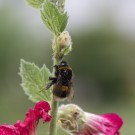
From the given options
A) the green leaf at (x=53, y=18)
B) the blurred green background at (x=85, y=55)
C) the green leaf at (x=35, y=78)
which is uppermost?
the blurred green background at (x=85, y=55)

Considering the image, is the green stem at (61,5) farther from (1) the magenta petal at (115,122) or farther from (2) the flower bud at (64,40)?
(1) the magenta petal at (115,122)

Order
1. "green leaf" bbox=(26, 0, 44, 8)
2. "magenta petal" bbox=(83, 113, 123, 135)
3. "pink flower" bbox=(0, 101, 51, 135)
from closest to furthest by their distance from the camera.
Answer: "pink flower" bbox=(0, 101, 51, 135)
"green leaf" bbox=(26, 0, 44, 8)
"magenta petal" bbox=(83, 113, 123, 135)

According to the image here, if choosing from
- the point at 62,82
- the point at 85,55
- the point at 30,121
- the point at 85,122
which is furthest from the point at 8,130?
the point at 85,55

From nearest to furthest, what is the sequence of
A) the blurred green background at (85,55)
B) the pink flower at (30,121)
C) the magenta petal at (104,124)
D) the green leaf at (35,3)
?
1. the pink flower at (30,121)
2. the green leaf at (35,3)
3. the magenta petal at (104,124)
4. the blurred green background at (85,55)

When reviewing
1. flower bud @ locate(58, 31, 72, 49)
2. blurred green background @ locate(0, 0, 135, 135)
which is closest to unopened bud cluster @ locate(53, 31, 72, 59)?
flower bud @ locate(58, 31, 72, 49)

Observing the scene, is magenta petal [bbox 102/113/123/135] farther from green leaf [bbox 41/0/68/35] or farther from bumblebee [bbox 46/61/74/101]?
green leaf [bbox 41/0/68/35]

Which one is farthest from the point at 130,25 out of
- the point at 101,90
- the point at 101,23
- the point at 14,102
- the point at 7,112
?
the point at 7,112

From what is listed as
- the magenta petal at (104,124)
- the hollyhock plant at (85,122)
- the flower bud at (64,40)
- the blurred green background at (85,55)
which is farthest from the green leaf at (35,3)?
the blurred green background at (85,55)

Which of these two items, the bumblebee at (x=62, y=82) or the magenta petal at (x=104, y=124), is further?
the magenta petal at (x=104, y=124)
